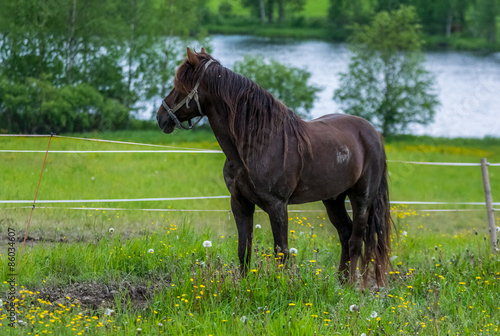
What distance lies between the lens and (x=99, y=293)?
14.7ft

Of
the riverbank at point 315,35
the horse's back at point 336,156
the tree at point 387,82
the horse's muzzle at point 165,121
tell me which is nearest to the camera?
the horse's muzzle at point 165,121

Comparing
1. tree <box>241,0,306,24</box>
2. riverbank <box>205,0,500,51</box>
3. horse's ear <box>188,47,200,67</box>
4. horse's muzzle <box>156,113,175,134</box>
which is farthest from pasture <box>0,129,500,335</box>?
tree <box>241,0,306,24</box>

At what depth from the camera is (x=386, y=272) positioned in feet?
17.4

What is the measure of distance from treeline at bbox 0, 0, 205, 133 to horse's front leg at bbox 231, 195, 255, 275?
18701 mm

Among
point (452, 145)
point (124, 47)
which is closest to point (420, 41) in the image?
point (452, 145)

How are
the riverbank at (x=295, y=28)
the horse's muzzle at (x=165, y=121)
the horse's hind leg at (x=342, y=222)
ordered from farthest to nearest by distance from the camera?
the riverbank at (x=295, y=28)
the horse's hind leg at (x=342, y=222)
the horse's muzzle at (x=165, y=121)

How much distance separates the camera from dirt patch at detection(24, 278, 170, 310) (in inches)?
167

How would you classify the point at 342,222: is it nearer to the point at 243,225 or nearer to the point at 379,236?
the point at 379,236

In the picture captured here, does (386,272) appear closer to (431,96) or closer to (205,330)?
(205,330)

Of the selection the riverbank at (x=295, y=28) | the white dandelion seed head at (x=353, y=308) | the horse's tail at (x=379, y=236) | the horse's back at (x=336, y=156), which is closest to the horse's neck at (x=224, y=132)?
the horse's back at (x=336, y=156)

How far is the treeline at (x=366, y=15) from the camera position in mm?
40719

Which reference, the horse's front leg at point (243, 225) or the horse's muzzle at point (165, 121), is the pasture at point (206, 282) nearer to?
the horse's front leg at point (243, 225)

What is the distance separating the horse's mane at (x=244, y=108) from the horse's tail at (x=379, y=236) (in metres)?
1.36

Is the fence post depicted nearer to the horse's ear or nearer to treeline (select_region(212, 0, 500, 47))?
the horse's ear
